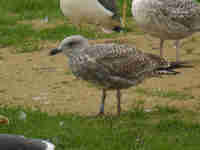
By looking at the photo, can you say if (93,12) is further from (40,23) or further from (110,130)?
(110,130)

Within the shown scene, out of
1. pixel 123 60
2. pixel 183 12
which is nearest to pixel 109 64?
pixel 123 60

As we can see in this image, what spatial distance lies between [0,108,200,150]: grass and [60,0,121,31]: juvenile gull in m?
4.64

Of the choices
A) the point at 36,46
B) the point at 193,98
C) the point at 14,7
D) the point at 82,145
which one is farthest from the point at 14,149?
the point at 14,7

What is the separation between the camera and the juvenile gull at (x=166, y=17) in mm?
9016

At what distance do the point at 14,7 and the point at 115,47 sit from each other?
24.6 feet

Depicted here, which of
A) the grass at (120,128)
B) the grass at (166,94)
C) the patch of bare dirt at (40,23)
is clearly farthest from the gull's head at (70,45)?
the patch of bare dirt at (40,23)

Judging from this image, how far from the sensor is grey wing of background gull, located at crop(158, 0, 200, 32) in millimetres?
9023

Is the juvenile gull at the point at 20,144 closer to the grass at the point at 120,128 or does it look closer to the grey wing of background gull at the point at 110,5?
the grass at the point at 120,128

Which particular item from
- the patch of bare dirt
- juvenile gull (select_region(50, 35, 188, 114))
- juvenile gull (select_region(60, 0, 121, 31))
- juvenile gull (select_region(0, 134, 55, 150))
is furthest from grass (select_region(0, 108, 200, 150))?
the patch of bare dirt

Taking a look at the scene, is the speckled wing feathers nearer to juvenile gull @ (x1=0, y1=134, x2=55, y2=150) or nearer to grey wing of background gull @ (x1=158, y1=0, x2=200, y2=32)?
grey wing of background gull @ (x1=158, y1=0, x2=200, y2=32)

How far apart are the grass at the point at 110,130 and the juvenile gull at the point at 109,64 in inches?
16.1

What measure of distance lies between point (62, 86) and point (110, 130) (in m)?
2.53

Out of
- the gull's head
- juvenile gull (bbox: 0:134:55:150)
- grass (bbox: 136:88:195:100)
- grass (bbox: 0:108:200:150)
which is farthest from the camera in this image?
grass (bbox: 136:88:195:100)

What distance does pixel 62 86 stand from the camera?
8.55m
